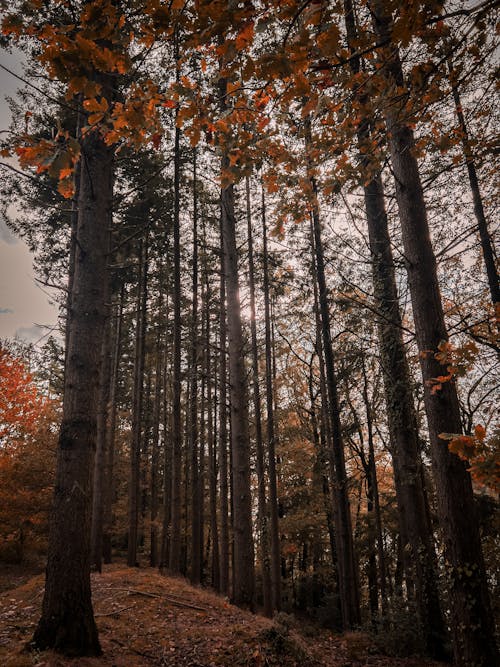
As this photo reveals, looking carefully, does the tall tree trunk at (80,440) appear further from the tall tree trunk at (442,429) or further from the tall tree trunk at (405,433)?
the tall tree trunk at (405,433)

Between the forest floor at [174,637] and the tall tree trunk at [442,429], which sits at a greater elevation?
the tall tree trunk at [442,429]

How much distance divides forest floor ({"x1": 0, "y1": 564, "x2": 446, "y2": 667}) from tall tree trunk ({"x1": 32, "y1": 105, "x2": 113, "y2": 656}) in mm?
262

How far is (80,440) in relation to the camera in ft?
13.2

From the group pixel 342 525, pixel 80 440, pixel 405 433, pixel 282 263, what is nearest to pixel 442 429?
pixel 405 433

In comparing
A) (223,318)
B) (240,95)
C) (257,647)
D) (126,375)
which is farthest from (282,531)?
(240,95)

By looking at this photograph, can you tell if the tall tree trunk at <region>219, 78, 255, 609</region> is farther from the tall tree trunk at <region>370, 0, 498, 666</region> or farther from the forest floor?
the tall tree trunk at <region>370, 0, 498, 666</region>

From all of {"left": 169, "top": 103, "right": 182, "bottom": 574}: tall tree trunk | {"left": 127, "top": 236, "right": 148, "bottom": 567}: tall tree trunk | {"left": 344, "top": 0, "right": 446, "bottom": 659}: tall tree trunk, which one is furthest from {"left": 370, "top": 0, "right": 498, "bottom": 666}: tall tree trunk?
→ {"left": 127, "top": 236, "right": 148, "bottom": 567}: tall tree trunk

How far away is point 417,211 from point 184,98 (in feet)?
9.01

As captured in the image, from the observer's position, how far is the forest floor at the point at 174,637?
4078mm

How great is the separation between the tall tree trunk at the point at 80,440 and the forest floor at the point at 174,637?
26cm

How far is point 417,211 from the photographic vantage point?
13.6 ft

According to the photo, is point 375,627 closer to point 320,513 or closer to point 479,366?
point 479,366

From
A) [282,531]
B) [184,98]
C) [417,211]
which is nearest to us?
[184,98]

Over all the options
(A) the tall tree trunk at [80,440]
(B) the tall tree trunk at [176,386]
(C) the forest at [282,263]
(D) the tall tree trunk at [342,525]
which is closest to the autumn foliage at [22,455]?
(C) the forest at [282,263]
